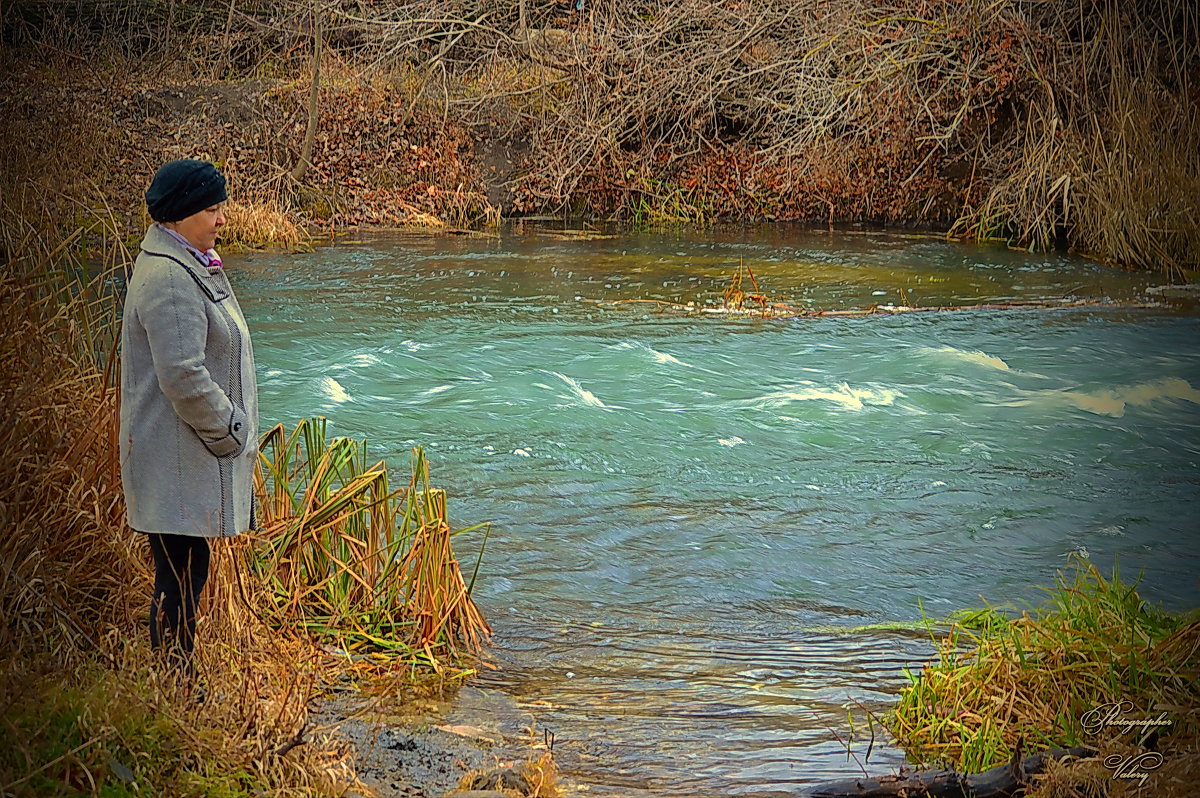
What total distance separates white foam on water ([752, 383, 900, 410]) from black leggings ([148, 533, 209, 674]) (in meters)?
7.20

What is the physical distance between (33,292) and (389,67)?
2012 cm

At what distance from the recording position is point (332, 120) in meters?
23.8

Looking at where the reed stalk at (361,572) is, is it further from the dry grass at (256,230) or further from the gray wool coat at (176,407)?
the dry grass at (256,230)

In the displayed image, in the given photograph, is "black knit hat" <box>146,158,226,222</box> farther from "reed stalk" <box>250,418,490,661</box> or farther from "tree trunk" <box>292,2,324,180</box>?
"tree trunk" <box>292,2,324,180</box>

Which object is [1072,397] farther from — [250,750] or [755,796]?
[250,750]

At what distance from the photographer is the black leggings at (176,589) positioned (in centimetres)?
433

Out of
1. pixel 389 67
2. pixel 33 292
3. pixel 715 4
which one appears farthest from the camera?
pixel 389 67

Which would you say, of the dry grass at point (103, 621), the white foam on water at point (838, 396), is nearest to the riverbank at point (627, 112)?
the white foam on water at point (838, 396)

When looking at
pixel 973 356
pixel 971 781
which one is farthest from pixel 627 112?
pixel 971 781

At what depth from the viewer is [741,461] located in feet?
31.7

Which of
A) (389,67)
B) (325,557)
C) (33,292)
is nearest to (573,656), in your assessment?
(325,557)

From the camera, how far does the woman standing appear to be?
4.32 m

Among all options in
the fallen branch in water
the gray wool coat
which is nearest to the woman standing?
the gray wool coat

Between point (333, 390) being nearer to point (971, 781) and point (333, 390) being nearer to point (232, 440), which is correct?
point (232, 440)
